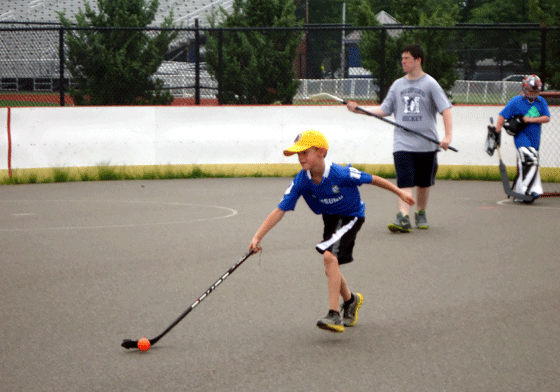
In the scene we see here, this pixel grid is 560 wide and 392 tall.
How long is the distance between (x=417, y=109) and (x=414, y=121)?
135 mm

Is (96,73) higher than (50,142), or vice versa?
(96,73)

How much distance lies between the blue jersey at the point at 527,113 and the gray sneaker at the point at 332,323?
7.37 meters

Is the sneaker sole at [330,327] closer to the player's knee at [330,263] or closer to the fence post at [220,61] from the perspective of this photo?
the player's knee at [330,263]

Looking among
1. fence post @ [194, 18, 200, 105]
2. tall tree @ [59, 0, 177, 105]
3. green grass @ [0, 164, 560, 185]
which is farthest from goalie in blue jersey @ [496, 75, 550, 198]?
tall tree @ [59, 0, 177, 105]

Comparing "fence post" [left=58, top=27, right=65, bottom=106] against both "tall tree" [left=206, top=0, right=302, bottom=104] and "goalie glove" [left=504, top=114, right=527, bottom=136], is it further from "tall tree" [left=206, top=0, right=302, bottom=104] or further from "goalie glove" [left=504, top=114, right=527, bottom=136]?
"goalie glove" [left=504, top=114, right=527, bottom=136]

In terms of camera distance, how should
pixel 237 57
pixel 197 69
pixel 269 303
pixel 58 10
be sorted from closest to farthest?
1. pixel 269 303
2. pixel 197 69
3. pixel 237 57
4. pixel 58 10

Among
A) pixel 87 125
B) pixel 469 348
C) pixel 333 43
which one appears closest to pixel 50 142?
pixel 87 125

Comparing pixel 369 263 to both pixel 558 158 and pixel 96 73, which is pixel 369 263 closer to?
pixel 558 158

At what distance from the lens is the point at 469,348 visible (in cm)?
500

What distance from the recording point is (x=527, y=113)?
11.8 meters

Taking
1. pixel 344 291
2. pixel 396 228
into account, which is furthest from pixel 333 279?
pixel 396 228

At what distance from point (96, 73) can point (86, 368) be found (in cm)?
1363

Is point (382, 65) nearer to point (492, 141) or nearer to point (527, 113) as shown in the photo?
point (492, 141)

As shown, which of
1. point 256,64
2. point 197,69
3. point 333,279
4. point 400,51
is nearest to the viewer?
point 333,279
